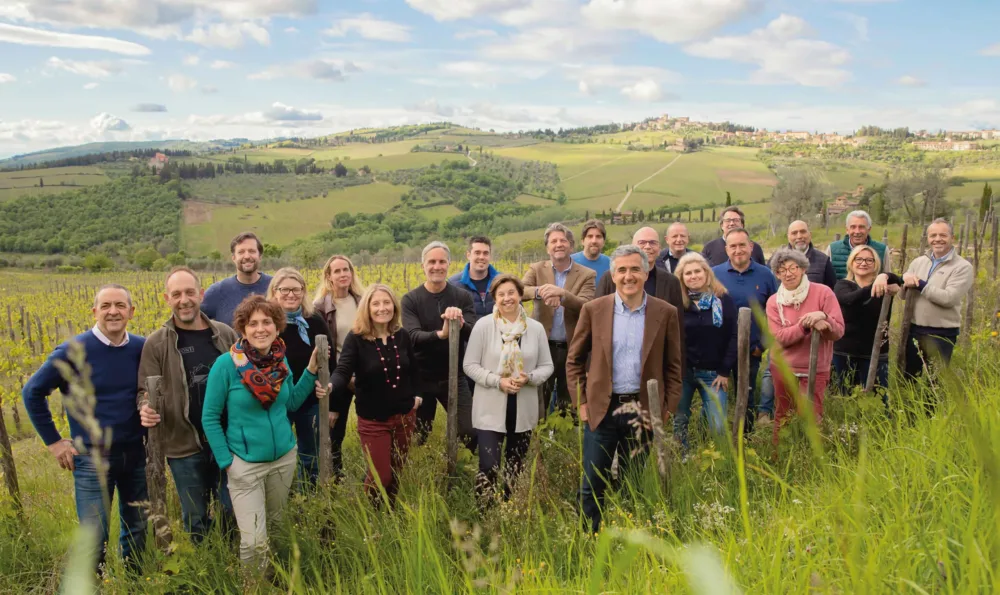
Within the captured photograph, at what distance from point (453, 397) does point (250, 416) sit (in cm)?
153

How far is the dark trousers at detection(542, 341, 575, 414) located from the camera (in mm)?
5277

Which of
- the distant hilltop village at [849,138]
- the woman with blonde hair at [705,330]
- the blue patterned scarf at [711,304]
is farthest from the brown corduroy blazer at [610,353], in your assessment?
the distant hilltop village at [849,138]

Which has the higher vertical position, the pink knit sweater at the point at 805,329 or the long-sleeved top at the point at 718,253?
the long-sleeved top at the point at 718,253

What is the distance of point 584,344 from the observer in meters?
4.12

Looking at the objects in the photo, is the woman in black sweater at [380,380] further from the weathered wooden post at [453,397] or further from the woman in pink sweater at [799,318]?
the woman in pink sweater at [799,318]

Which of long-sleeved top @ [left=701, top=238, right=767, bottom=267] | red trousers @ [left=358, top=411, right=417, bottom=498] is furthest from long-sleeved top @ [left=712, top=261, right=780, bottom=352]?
red trousers @ [left=358, top=411, right=417, bottom=498]

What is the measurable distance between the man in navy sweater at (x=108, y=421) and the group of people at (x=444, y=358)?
12 millimetres

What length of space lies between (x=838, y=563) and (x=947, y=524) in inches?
16.6

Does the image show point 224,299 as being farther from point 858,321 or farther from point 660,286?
point 858,321

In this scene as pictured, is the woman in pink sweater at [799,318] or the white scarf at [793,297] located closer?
the woman in pink sweater at [799,318]

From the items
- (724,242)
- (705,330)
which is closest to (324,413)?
(705,330)

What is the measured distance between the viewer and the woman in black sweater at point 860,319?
16.6 ft

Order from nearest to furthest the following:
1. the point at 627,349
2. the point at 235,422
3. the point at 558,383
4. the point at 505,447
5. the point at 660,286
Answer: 1. the point at 235,422
2. the point at 627,349
3. the point at 505,447
4. the point at 660,286
5. the point at 558,383

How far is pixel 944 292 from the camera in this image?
4938mm
